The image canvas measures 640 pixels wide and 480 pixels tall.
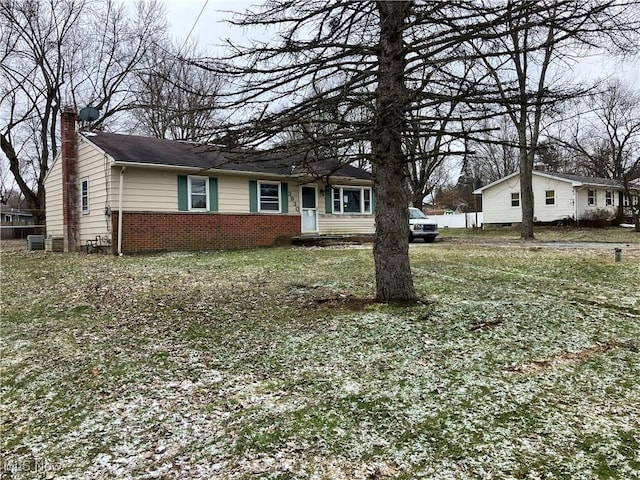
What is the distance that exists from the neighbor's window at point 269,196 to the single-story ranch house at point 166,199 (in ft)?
0.12

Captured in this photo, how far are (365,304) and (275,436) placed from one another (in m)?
3.17

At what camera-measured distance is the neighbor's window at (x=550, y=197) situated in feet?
95.5

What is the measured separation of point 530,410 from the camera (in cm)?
308

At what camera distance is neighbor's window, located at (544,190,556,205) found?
1145 inches

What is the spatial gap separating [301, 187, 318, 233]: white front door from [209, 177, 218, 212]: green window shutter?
366 centimetres

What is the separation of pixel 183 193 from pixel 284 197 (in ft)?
13.0

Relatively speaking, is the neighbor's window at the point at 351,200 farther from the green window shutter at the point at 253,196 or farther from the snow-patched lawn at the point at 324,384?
the snow-patched lawn at the point at 324,384

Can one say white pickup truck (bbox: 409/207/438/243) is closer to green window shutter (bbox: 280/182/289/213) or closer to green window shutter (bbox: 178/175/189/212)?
green window shutter (bbox: 280/182/289/213)

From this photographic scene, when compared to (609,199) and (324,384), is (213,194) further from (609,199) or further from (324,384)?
(609,199)

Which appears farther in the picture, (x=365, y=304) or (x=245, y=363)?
(x=365, y=304)

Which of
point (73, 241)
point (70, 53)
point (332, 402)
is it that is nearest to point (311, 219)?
point (73, 241)

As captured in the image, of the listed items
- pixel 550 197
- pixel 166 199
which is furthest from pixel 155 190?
pixel 550 197

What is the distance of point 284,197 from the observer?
16.6 m

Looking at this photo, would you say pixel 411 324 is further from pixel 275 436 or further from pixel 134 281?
pixel 134 281
